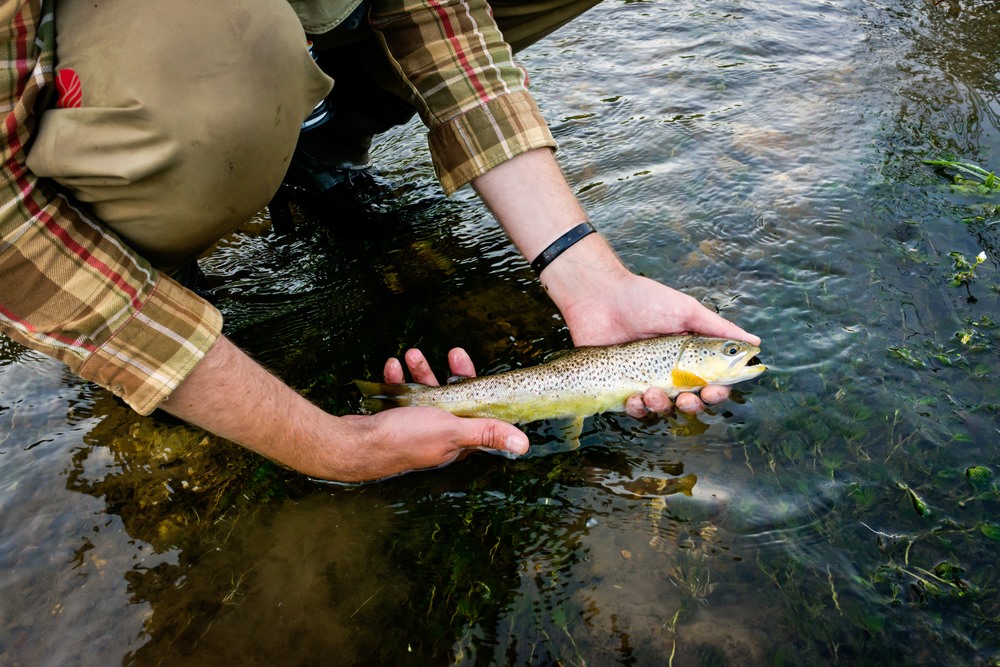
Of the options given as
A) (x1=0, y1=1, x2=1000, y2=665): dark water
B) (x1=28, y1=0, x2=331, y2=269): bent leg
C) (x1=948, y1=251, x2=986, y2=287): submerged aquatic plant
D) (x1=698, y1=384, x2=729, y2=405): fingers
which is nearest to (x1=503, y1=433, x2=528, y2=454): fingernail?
(x1=0, y1=1, x2=1000, y2=665): dark water

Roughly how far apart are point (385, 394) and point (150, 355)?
1.09 m

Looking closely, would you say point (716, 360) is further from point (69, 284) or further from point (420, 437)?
point (69, 284)

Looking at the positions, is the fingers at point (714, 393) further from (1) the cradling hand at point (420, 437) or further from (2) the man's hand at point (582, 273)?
(1) the cradling hand at point (420, 437)

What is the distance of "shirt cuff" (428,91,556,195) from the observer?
304 cm

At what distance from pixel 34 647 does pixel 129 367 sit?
1.12m

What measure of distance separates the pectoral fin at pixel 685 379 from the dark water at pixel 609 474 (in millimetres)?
152

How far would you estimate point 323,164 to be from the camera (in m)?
4.31

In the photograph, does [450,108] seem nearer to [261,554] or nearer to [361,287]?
[361,287]

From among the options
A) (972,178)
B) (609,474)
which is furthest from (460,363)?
(972,178)

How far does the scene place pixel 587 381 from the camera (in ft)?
10.3

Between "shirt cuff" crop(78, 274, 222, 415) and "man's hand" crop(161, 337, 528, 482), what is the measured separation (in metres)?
0.06

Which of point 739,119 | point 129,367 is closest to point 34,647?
point 129,367

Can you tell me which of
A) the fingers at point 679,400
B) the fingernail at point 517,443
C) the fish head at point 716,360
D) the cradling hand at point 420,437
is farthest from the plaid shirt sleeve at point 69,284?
the fish head at point 716,360

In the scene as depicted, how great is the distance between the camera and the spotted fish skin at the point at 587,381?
308 cm
